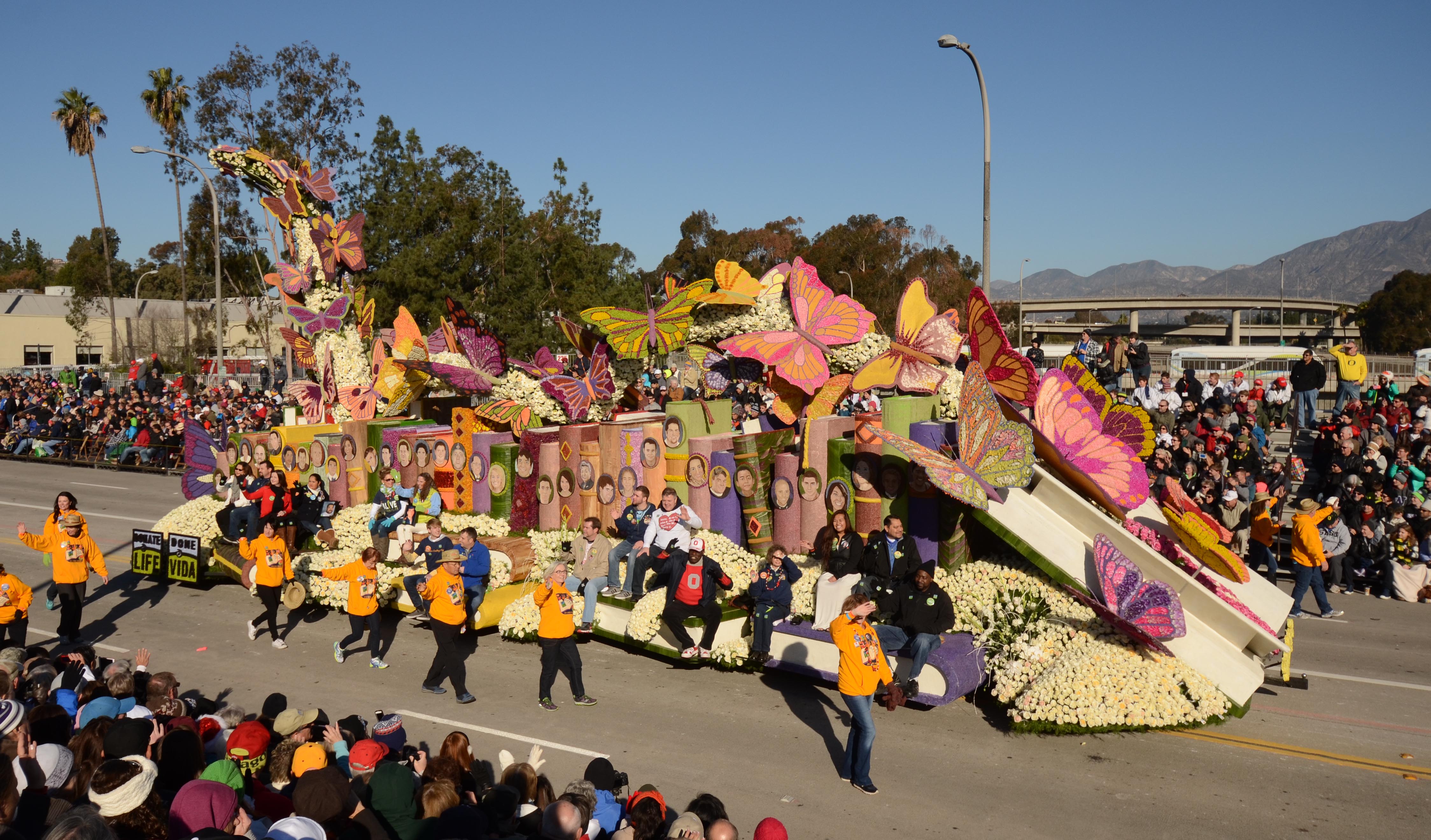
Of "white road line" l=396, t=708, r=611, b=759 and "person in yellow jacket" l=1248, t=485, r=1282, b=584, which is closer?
"white road line" l=396, t=708, r=611, b=759

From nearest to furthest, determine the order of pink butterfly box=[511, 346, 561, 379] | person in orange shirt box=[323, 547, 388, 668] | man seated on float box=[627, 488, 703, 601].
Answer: person in orange shirt box=[323, 547, 388, 668] → man seated on float box=[627, 488, 703, 601] → pink butterfly box=[511, 346, 561, 379]

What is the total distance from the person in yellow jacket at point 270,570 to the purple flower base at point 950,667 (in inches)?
223

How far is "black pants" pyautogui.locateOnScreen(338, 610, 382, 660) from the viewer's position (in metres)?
10.0

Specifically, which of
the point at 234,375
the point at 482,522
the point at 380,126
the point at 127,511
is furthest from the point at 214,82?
the point at 482,522

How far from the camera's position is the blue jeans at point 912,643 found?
834cm

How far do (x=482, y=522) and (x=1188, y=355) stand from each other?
25327 mm

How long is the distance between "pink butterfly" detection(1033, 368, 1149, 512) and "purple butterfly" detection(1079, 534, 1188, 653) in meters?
0.91

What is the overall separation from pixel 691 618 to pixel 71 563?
6.83 meters

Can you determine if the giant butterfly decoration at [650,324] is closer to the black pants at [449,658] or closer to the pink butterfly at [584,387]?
the pink butterfly at [584,387]

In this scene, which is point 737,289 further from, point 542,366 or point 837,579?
point 837,579

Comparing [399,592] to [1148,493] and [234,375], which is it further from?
[234,375]

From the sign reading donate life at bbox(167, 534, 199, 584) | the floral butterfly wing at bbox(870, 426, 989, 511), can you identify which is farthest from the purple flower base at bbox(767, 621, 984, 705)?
the sign reading donate life at bbox(167, 534, 199, 584)

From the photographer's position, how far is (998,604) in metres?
9.12

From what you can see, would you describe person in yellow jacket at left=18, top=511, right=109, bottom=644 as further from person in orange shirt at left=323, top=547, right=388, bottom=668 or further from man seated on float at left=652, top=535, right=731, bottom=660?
man seated on float at left=652, top=535, right=731, bottom=660
